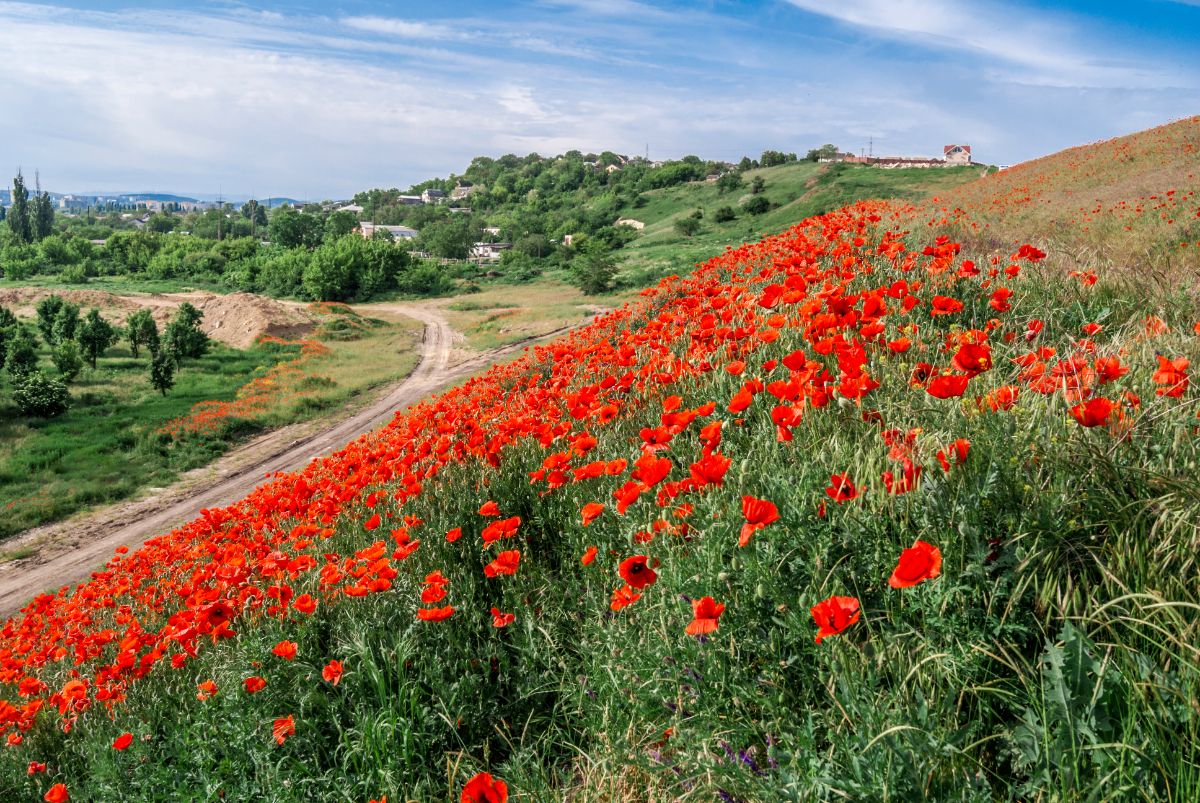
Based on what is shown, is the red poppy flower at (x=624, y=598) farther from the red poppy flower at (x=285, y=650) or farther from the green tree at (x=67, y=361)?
the green tree at (x=67, y=361)

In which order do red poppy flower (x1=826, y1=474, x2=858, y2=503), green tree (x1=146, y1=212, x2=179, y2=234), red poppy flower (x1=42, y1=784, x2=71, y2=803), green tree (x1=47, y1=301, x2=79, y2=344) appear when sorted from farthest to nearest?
green tree (x1=146, y1=212, x2=179, y2=234) → green tree (x1=47, y1=301, x2=79, y2=344) → red poppy flower (x1=42, y1=784, x2=71, y2=803) → red poppy flower (x1=826, y1=474, x2=858, y2=503)

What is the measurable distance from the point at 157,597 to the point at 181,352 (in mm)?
28950

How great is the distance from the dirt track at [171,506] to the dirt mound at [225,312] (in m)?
15.1

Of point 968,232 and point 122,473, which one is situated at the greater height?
point 968,232

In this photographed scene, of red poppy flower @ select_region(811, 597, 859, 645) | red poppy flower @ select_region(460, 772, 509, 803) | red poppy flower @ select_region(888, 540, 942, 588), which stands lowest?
red poppy flower @ select_region(460, 772, 509, 803)

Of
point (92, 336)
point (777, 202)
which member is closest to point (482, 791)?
point (92, 336)

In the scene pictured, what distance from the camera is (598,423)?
4.47 meters

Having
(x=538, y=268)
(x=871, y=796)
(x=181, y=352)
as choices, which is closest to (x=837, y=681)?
(x=871, y=796)

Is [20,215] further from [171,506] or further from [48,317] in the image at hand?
[171,506]

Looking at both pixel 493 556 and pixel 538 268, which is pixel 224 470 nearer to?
pixel 493 556

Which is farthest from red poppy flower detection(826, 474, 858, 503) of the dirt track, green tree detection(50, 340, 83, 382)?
green tree detection(50, 340, 83, 382)

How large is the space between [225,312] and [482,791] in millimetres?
46511

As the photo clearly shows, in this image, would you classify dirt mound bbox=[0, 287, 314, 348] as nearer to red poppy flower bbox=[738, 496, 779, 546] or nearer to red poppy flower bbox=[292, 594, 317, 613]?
red poppy flower bbox=[292, 594, 317, 613]

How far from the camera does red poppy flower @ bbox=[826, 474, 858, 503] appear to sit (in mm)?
2243
